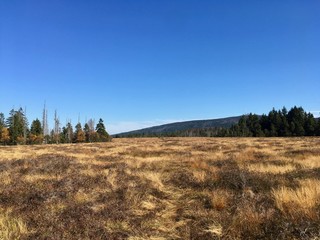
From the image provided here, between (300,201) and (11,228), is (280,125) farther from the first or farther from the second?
(11,228)

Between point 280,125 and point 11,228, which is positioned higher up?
point 280,125

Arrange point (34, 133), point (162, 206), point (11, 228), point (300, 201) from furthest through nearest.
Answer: point (34, 133)
point (162, 206)
point (300, 201)
point (11, 228)

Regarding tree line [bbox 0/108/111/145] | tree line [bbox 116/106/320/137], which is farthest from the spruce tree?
tree line [bbox 116/106/320/137]

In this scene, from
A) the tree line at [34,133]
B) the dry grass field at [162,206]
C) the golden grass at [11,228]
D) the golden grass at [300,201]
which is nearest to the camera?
the golden grass at [11,228]

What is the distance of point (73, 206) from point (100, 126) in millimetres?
82662

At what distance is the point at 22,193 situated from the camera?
8.95 meters

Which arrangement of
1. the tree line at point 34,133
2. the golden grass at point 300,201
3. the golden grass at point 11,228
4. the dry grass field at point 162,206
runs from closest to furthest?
the golden grass at point 11,228, the dry grass field at point 162,206, the golden grass at point 300,201, the tree line at point 34,133

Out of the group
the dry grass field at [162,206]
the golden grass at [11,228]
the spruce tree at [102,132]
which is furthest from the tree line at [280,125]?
the golden grass at [11,228]

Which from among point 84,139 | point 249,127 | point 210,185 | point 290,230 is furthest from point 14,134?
point 290,230

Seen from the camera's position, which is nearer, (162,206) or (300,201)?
(300,201)

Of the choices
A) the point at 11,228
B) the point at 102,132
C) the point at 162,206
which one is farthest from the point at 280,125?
the point at 11,228

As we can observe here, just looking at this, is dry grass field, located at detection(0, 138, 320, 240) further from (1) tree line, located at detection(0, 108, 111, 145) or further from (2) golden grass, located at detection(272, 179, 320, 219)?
(1) tree line, located at detection(0, 108, 111, 145)

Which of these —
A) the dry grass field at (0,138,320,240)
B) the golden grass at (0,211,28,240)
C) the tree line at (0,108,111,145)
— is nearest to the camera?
the golden grass at (0,211,28,240)

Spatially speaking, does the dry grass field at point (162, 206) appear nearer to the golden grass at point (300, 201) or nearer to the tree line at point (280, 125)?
the golden grass at point (300, 201)
